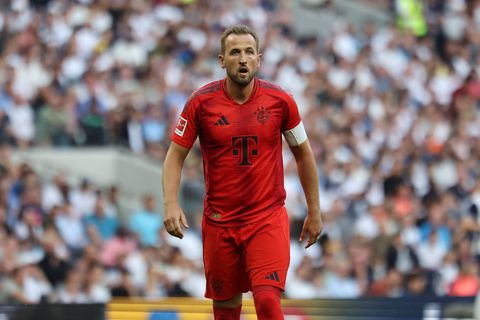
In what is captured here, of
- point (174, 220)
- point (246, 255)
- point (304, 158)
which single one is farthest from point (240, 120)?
point (246, 255)

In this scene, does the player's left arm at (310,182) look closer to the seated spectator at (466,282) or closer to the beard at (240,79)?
the beard at (240,79)

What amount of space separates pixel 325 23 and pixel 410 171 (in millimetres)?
5772

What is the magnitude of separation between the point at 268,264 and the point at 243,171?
61 cm

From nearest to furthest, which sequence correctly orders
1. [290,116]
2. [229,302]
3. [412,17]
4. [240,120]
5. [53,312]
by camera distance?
[240,120], [290,116], [229,302], [53,312], [412,17]

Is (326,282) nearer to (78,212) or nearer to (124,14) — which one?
(78,212)

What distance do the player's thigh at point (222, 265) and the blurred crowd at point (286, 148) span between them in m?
6.05

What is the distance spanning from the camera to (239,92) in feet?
30.7

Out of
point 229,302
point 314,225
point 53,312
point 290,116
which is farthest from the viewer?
point 53,312

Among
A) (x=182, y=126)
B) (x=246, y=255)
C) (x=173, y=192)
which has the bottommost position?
(x=246, y=255)

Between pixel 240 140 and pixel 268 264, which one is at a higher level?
pixel 240 140

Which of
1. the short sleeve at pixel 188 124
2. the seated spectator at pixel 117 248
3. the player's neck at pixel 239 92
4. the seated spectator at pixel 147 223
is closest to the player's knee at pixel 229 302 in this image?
the short sleeve at pixel 188 124

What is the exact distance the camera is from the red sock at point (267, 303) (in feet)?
30.3

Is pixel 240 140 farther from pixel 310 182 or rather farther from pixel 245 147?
pixel 310 182

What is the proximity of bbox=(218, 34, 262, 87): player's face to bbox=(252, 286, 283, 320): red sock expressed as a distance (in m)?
1.31
